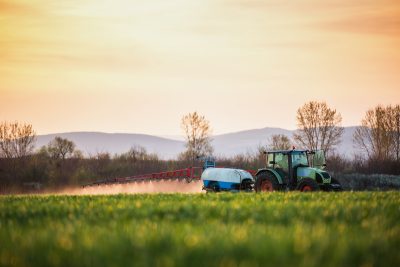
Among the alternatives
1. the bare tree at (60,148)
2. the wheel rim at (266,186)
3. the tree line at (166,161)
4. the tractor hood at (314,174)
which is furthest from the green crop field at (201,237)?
the bare tree at (60,148)

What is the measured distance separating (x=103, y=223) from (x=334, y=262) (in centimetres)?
Result: 537

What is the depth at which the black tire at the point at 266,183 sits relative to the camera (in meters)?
26.3

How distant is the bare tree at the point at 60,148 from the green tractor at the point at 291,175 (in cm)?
4723

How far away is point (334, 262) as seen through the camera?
727cm

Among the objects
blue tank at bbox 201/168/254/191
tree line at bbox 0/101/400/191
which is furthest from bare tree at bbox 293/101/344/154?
blue tank at bbox 201/168/254/191

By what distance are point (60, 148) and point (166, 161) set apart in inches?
745

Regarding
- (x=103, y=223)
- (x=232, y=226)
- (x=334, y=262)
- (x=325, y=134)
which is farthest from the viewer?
(x=325, y=134)

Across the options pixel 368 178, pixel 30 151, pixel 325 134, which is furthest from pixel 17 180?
pixel 325 134

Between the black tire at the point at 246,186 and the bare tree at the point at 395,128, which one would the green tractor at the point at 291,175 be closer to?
the black tire at the point at 246,186

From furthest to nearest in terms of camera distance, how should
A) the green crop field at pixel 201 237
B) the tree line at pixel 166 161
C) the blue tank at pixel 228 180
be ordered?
the tree line at pixel 166 161 → the blue tank at pixel 228 180 → the green crop field at pixel 201 237

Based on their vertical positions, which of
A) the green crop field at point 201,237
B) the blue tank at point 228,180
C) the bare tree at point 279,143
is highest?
the bare tree at point 279,143

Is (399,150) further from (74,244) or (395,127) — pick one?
(74,244)

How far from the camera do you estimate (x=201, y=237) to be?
8594mm

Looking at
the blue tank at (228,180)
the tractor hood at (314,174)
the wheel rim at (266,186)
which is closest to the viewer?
the tractor hood at (314,174)
